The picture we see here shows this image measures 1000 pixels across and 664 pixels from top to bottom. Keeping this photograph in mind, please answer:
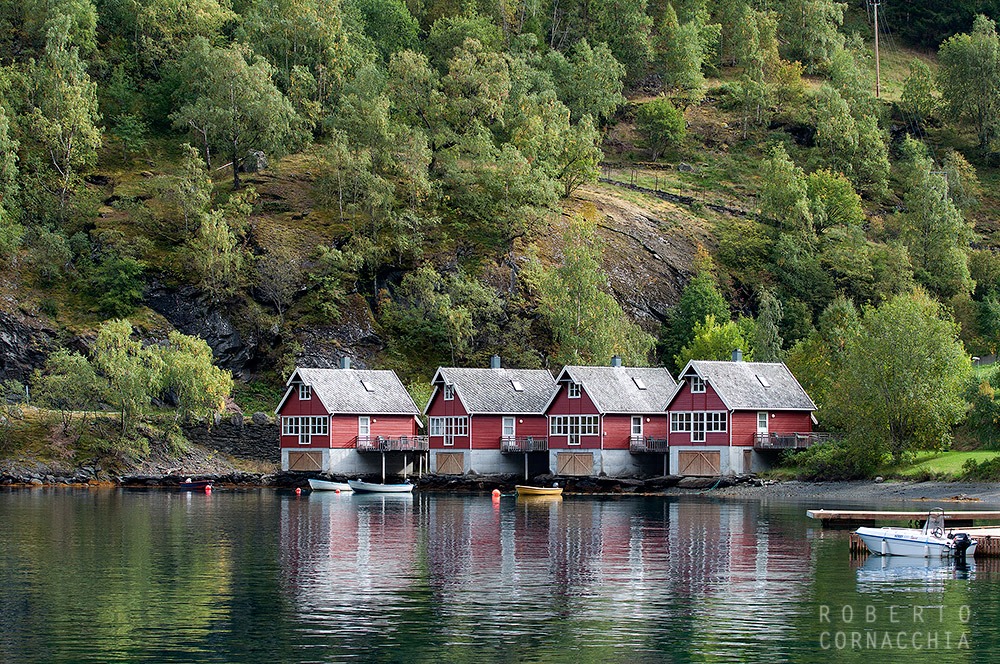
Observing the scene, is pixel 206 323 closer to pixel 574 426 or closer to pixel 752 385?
pixel 574 426

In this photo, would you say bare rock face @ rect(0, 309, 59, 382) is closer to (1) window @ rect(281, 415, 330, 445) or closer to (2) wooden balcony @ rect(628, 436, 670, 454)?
(1) window @ rect(281, 415, 330, 445)

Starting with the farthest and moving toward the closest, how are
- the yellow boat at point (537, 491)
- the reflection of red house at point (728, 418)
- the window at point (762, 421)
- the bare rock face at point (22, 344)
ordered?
the bare rock face at point (22, 344) → the window at point (762, 421) → the reflection of red house at point (728, 418) → the yellow boat at point (537, 491)

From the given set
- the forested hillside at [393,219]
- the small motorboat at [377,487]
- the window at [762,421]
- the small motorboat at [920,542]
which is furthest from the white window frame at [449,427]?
the small motorboat at [920,542]

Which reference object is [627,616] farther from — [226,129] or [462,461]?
[226,129]

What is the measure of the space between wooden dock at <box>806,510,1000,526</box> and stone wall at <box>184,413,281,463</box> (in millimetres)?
56829

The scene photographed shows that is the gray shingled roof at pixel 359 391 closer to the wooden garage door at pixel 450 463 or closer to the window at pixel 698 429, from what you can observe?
the wooden garage door at pixel 450 463

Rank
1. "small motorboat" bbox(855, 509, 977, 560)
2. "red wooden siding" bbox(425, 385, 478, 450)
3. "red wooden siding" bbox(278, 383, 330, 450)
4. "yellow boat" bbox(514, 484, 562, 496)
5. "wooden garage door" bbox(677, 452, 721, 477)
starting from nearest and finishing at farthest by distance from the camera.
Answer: "small motorboat" bbox(855, 509, 977, 560) → "yellow boat" bbox(514, 484, 562, 496) → "wooden garage door" bbox(677, 452, 721, 477) → "red wooden siding" bbox(425, 385, 478, 450) → "red wooden siding" bbox(278, 383, 330, 450)

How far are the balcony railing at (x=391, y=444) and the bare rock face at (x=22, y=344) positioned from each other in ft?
90.7

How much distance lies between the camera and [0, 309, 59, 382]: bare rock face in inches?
4459

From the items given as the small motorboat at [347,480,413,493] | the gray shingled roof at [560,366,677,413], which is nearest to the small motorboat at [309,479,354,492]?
the small motorboat at [347,480,413,493]

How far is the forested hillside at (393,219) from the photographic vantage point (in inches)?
4680

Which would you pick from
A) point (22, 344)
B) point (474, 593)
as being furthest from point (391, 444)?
point (474, 593)

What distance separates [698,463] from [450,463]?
66.5 feet

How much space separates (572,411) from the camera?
10438cm
